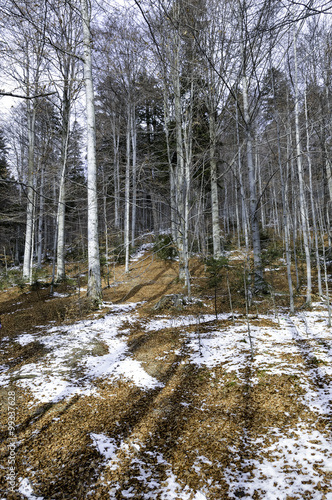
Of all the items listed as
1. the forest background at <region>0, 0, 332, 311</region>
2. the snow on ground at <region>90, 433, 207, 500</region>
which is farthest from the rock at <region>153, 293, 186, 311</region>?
the snow on ground at <region>90, 433, 207, 500</region>

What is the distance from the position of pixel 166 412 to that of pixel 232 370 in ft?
4.41

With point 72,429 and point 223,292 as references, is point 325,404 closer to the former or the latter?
point 72,429

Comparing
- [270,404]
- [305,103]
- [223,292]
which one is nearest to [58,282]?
[223,292]

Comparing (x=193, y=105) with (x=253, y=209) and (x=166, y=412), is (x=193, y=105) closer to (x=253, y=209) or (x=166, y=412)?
(x=253, y=209)

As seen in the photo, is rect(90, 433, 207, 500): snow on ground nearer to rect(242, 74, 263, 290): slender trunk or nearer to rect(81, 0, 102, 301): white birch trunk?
rect(81, 0, 102, 301): white birch trunk

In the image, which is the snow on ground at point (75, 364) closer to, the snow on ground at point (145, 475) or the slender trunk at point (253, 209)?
the snow on ground at point (145, 475)

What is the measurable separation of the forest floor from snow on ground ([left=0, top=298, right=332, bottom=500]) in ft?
0.04

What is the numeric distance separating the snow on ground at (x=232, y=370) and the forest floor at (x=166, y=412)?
0.04 feet

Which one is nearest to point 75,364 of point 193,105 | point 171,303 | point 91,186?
point 171,303

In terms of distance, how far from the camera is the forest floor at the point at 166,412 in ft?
6.13

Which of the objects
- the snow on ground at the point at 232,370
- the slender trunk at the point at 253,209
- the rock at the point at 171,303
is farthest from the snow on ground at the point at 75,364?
the slender trunk at the point at 253,209

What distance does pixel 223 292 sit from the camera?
33.3 feet

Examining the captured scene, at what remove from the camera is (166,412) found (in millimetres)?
2832

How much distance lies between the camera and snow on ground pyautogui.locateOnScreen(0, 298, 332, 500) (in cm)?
186
